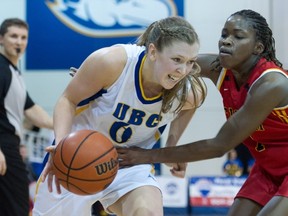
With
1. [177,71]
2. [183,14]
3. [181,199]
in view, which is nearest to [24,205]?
[177,71]

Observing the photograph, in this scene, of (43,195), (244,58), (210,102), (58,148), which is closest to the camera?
(58,148)

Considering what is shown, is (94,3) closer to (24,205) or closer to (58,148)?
(24,205)

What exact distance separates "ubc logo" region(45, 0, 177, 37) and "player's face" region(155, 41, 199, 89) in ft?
23.7

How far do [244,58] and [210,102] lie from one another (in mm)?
6286

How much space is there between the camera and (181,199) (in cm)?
809

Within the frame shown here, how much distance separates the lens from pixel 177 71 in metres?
2.86

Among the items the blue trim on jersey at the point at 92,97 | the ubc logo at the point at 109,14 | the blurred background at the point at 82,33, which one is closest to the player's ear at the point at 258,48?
the blue trim on jersey at the point at 92,97

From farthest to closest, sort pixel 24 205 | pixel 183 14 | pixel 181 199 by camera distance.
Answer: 1. pixel 183 14
2. pixel 181 199
3. pixel 24 205

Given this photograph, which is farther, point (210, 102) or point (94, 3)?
point (94, 3)

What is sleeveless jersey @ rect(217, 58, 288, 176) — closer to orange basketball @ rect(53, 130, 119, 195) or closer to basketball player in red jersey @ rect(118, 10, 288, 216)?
basketball player in red jersey @ rect(118, 10, 288, 216)

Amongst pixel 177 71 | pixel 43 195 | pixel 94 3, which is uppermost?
pixel 177 71

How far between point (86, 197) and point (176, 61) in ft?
2.85

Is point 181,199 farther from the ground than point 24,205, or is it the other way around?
point 24,205

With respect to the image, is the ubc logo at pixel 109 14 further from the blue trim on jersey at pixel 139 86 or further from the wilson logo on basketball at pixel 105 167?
the wilson logo on basketball at pixel 105 167
